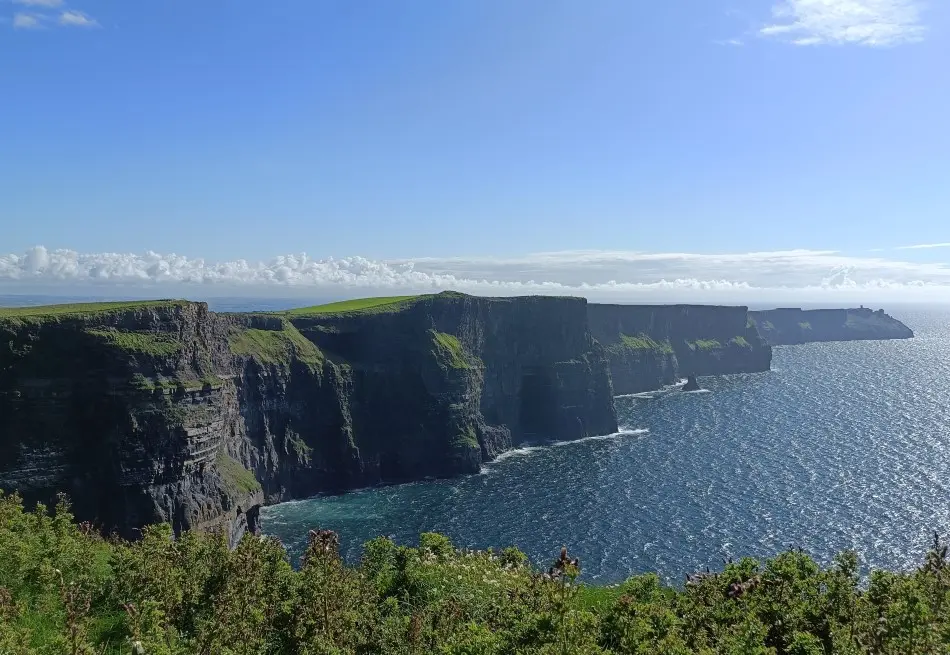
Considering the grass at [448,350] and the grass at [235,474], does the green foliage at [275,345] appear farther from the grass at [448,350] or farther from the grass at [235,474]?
the grass at [448,350]

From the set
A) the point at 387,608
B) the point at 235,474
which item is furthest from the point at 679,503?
the point at 387,608

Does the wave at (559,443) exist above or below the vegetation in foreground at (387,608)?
below

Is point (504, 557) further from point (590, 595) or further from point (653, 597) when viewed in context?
point (653, 597)

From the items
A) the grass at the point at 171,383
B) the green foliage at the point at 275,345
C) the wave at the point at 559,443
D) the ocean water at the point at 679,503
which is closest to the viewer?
the grass at the point at 171,383

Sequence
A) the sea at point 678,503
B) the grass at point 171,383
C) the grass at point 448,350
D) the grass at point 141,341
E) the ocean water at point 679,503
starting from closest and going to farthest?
1. the grass at point 141,341
2. the grass at point 171,383
3. the sea at point 678,503
4. the ocean water at point 679,503
5. the grass at point 448,350

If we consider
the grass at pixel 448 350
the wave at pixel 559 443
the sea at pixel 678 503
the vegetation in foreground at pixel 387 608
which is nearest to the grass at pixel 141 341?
the sea at pixel 678 503

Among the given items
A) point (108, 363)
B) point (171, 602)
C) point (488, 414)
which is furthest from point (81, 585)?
point (488, 414)

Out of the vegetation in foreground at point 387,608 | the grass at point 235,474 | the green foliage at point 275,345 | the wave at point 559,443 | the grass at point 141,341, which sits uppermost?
the grass at point 141,341

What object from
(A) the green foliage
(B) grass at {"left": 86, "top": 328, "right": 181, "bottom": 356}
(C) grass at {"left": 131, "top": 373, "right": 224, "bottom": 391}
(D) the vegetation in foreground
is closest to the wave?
(A) the green foliage
